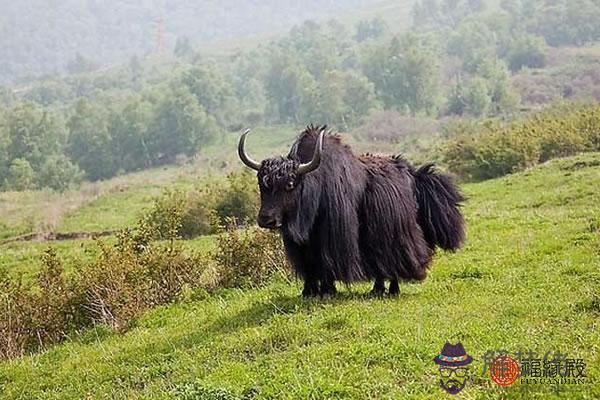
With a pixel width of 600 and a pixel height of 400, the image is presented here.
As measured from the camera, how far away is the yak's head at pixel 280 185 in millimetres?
9078

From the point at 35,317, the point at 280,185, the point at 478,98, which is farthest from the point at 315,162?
the point at 478,98

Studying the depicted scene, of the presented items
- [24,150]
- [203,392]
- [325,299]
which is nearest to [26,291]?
[325,299]

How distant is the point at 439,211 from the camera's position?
35.1 ft

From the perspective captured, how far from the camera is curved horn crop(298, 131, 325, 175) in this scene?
9086 mm

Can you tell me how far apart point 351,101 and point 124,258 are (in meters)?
75.6

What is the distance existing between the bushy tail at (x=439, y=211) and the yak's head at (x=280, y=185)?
7.58ft

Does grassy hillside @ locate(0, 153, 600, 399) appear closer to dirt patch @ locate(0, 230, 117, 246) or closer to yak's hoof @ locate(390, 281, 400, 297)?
yak's hoof @ locate(390, 281, 400, 297)

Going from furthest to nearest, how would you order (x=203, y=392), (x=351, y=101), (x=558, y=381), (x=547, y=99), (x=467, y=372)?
(x=351, y=101), (x=547, y=99), (x=203, y=392), (x=467, y=372), (x=558, y=381)

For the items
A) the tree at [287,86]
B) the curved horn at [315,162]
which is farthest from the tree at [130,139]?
the curved horn at [315,162]

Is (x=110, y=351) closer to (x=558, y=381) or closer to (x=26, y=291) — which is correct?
(x=26, y=291)

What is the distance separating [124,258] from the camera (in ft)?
40.8

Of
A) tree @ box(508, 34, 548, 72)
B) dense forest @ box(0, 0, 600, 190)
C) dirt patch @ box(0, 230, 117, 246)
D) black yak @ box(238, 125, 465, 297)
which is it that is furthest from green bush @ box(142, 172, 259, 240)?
tree @ box(508, 34, 548, 72)

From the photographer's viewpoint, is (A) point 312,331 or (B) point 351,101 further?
(B) point 351,101

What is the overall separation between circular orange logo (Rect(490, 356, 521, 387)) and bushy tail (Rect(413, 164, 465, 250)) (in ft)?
15.3
